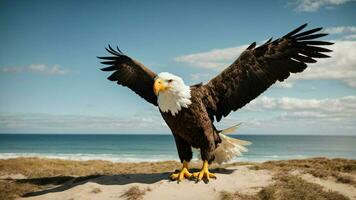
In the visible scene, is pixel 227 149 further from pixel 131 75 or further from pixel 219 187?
pixel 131 75

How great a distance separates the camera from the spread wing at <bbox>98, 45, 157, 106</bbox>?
324 inches

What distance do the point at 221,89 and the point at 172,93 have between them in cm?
129

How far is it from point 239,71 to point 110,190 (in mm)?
3671

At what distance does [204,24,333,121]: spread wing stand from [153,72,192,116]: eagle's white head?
82 centimetres

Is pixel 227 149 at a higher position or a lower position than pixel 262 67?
lower

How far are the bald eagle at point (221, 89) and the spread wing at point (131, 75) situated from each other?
123cm

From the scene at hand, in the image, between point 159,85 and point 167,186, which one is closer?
point 159,85

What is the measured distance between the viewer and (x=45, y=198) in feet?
23.5

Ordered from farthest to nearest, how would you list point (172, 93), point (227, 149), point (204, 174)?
point (227, 149) < point (204, 174) < point (172, 93)

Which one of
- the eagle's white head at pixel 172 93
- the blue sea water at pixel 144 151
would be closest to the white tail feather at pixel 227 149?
the eagle's white head at pixel 172 93

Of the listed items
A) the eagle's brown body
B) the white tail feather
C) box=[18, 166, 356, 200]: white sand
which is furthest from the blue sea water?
the eagle's brown body

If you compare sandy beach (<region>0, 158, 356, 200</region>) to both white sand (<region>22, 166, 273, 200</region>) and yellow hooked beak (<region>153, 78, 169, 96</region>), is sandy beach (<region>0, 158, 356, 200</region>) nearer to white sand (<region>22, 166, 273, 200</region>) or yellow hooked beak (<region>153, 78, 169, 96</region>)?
white sand (<region>22, 166, 273, 200</region>)

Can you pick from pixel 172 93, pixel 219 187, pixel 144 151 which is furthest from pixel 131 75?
pixel 144 151

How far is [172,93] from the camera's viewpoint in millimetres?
6453
